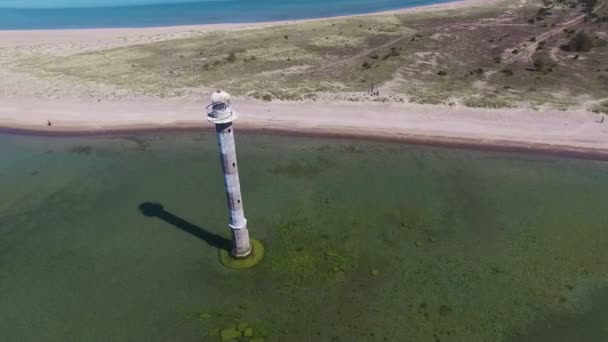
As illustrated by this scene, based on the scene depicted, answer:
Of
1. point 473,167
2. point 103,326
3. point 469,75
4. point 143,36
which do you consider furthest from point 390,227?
point 143,36

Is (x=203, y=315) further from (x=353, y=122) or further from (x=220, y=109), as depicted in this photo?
(x=353, y=122)

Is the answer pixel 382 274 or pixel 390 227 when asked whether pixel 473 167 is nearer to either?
pixel 390 227

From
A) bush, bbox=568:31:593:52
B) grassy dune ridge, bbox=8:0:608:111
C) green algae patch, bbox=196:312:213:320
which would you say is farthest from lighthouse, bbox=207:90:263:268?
bush, bbox=568:31:593:52

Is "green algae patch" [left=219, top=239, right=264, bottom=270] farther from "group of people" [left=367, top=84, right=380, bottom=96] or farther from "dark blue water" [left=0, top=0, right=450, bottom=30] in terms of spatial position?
"dark blue water" [left=0, top=0, right=450, bottom=30]

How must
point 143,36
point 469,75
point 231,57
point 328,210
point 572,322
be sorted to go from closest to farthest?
1. point 572,322
2. point 328,210
3. point 469,75
4. point 231,57
5. point 143,36

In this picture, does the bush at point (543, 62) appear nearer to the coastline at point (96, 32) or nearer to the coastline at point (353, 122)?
the coastline at point (353, 122)

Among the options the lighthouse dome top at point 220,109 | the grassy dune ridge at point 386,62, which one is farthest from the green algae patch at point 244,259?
the grassy dune ridge at point 386,62
